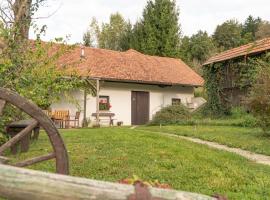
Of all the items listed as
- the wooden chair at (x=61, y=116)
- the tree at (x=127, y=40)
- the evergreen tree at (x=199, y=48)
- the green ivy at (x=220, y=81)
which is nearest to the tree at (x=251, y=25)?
the evergreen tree at (x=199, y=48)

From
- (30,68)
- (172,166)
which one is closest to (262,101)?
(172,166)

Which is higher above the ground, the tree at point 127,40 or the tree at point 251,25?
the tree at point 251,25

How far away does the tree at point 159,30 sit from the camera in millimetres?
42500

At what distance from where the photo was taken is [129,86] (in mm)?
28266

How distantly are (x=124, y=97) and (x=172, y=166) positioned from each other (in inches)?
787

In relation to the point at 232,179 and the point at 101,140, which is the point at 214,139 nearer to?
the point at 101,140

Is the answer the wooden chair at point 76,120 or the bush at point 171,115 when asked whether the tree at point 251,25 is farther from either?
the wooden chair at point 76,120

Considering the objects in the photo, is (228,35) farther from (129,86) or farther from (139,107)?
(129,86)

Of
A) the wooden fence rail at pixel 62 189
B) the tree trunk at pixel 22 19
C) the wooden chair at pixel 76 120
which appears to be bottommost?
the wooden chair at pixel 76 120

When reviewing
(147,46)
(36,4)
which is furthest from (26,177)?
(147,46)

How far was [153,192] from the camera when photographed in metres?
2.55

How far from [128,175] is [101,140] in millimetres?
5046

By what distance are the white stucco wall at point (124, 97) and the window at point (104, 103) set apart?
0.68 feet

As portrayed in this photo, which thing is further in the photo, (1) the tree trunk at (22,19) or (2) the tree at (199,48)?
(2) the tree at (199,48)
